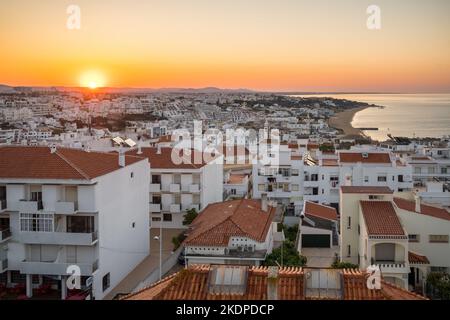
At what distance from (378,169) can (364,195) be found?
7.49 m

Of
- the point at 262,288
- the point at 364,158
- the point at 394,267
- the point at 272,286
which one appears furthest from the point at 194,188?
the point at 272,286

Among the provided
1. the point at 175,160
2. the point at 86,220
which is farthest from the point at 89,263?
the point at 175,160

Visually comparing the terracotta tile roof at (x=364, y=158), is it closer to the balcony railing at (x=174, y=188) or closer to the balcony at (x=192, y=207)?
the balcony at (x=192, y=207)

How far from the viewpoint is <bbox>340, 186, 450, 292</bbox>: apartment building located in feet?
29.4

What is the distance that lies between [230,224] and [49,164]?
3014 millimetres

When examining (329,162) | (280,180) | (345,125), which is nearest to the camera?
(280,180)

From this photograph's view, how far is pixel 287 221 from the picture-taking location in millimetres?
15133

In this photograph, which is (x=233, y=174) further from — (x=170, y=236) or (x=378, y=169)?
(x=170, y=236)

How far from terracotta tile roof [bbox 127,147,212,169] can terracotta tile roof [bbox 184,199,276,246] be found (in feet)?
6.95

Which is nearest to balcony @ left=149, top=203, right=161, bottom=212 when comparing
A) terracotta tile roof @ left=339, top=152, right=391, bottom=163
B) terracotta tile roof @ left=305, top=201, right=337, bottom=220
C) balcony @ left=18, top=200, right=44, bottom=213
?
terracotta tile roof @ left=305, top=201, right=337, bottom=220

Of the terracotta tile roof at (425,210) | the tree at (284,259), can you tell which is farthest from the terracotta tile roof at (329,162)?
the tree at (284,259)

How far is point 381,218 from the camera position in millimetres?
9461

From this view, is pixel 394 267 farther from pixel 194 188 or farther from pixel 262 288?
pixel 194 188

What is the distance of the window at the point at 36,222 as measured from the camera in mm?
9055
